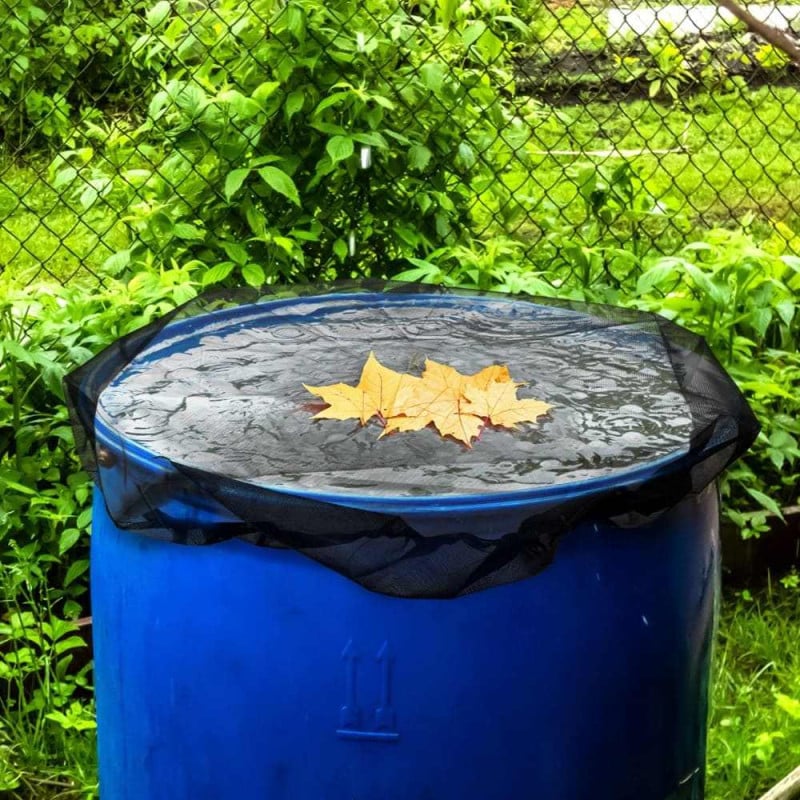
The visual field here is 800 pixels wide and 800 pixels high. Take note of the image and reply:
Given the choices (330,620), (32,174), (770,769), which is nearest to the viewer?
(330,620)

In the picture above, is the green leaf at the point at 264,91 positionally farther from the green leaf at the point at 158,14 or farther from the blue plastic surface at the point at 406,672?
the blue plastic surface at the point at 406,672

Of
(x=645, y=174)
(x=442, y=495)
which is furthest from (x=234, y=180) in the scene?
(x=645, y=174)

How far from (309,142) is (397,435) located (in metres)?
1.80

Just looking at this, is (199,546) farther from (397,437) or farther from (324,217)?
(324,217)

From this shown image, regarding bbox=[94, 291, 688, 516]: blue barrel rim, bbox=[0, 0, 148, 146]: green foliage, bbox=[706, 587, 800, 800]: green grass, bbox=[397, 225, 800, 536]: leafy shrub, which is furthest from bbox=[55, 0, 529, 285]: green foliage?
bbox=[0, 0, 148, 146]: green foliage

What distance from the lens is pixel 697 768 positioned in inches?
75.4

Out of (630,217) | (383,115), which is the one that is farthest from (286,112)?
(630,217)

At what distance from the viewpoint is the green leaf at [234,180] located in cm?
314

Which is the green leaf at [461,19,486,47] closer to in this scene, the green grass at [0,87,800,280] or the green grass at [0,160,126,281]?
the green grass at [0,87,800,280]

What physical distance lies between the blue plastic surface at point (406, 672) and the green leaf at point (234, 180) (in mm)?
1542

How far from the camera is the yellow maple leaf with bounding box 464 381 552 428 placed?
5.85 ft

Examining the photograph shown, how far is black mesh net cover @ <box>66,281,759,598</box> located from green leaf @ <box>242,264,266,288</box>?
35.2 inches

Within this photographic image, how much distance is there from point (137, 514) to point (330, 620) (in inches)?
11.5

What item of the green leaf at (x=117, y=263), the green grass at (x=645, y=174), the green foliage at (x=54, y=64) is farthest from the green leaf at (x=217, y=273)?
the green foliage at (x=54, y=64)
